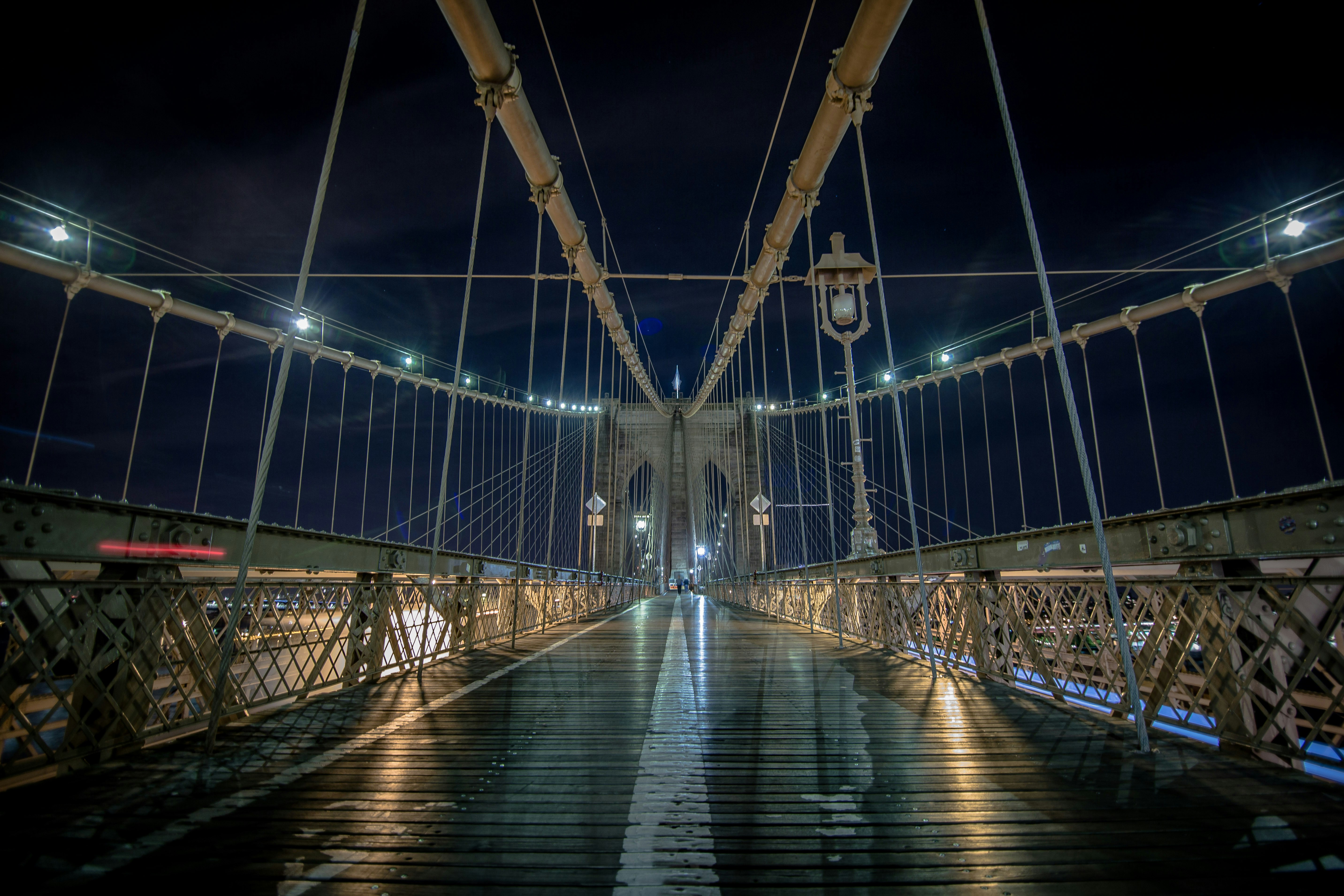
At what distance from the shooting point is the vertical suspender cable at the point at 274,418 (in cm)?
260

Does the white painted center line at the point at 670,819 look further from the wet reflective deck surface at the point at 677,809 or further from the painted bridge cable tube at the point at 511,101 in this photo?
the painted bridge cable tube at the point at 511,101

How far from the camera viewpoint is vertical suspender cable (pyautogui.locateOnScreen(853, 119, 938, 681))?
14.8 feet

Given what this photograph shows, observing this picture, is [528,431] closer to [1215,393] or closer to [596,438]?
[1215,393]

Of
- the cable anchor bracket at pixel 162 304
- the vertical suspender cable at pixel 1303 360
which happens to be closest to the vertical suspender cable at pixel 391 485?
the cable anchor bracket at pixel 162 304

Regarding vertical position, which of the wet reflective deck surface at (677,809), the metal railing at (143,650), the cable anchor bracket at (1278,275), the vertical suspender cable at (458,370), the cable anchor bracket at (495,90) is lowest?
the wet reflective deck surface at (677,809)

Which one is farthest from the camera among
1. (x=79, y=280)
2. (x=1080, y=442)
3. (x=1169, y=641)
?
(x=79, y=280)

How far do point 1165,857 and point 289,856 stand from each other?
248 centimetres

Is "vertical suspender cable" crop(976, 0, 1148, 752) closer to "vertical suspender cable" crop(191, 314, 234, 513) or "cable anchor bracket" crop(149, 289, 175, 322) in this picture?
"vertical suspender cable" crop(191, 314, 234, 513)

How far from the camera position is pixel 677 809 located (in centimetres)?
193

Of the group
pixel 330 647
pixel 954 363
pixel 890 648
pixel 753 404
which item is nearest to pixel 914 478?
pixel 954 363

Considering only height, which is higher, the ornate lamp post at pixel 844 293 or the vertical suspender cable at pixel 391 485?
the ornate lamp post at pixel 844 293

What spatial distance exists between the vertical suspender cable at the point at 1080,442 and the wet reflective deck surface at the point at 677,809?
23 cm

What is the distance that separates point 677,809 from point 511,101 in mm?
6937

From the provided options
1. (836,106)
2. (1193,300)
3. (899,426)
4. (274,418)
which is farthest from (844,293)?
(1193,300)
